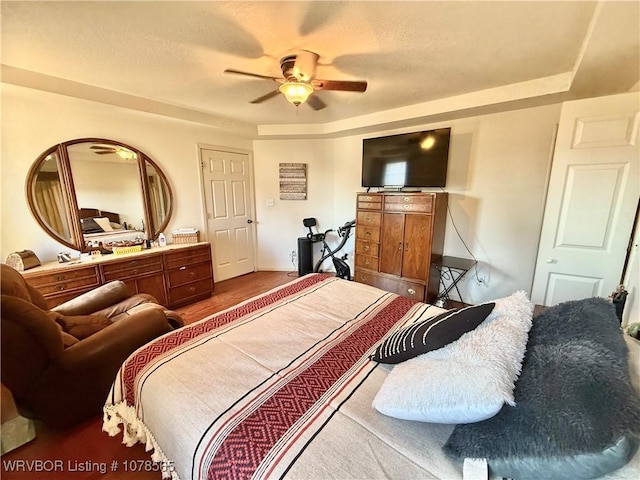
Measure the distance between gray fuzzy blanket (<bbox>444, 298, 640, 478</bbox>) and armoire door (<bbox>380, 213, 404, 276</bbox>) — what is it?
2195 millimetres

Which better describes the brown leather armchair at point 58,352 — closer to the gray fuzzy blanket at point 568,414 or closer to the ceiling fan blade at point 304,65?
the gray fuzzy blanket at point 568,414

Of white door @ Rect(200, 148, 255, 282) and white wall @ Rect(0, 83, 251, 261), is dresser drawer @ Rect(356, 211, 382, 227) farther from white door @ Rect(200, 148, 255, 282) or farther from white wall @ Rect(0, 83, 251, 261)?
white wall @ Rect(0, 83, 251, 261)

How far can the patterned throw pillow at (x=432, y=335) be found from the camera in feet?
3.25

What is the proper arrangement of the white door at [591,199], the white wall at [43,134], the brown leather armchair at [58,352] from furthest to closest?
the white wall at [43,134], the white door at [591,199], the brown leather armchair at [58,352]

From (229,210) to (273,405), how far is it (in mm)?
3554

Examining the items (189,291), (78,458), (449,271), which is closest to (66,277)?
(189,291)

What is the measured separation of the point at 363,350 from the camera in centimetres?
127

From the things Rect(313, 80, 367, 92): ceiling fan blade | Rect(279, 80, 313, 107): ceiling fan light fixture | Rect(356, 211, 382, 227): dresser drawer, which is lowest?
Rect(356, 211, 382, 227): dresser drawer

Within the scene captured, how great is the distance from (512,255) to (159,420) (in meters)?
3.40

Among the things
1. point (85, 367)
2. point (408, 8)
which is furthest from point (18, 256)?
point (408, 8)

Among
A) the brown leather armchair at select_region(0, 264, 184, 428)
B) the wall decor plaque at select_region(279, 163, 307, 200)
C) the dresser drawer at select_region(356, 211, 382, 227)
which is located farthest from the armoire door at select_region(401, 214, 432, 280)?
the brown leather armchair at select_region(0, 264, 184, 428)

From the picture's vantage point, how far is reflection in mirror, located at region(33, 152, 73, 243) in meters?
2.50

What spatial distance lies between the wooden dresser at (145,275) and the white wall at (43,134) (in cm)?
35

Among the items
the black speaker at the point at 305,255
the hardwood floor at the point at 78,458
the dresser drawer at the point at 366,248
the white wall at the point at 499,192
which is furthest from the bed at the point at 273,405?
the black speaker at the point at 305,255
